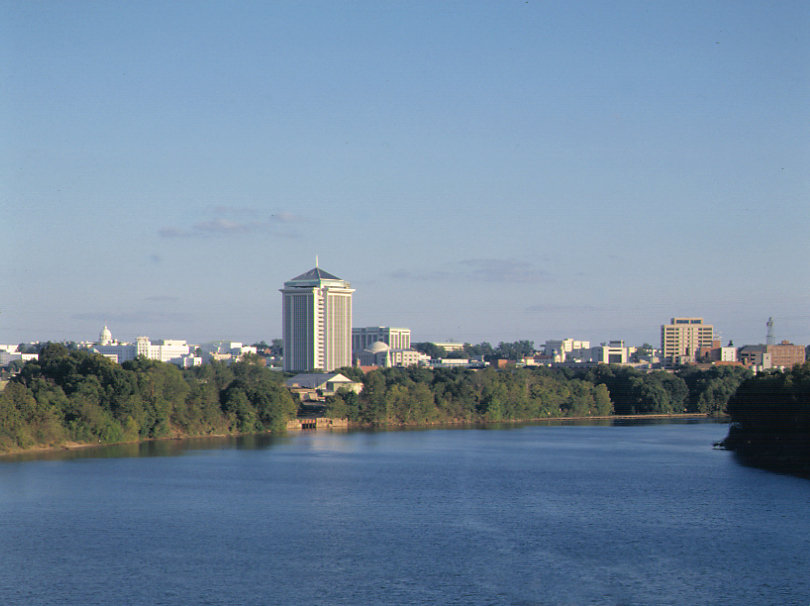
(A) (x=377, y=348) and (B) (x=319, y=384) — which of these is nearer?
(B) (x=319, y=384)

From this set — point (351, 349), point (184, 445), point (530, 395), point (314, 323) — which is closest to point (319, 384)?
point (530, 395)

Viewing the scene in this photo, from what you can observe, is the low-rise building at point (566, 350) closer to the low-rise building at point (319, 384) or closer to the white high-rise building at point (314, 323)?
the white high-rise building at point (314, 323)

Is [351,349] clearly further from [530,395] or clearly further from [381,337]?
[530,395]

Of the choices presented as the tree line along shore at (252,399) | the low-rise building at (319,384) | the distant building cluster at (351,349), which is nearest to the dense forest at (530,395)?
the tree line along shore at (252,399)

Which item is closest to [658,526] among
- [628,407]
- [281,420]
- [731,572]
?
[731,572]

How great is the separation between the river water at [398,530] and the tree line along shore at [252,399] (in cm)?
305

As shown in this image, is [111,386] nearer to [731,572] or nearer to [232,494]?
[232,494]

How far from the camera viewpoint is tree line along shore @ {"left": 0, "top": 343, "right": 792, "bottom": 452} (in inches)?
1486

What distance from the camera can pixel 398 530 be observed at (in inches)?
838

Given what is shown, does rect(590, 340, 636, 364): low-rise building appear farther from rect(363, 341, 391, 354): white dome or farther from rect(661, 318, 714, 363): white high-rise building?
rect(363, 341, 391, 354): white dome

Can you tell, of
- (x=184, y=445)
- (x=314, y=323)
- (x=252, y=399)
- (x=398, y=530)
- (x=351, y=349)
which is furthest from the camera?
(x=351, y=349)

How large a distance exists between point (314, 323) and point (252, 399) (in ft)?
229

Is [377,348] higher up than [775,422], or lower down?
higher up

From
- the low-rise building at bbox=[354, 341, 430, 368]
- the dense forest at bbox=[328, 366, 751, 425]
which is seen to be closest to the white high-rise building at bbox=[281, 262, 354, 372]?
the low-rise building at bbox=[354, 341, 430, 368]
